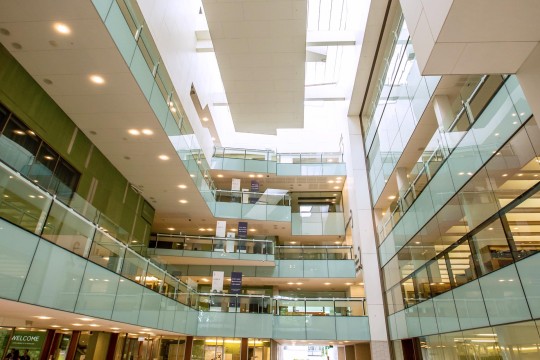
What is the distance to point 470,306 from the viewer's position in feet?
27.5

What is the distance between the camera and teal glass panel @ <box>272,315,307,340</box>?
15.9 m

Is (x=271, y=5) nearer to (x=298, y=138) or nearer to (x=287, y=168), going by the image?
(x=287, y=168)

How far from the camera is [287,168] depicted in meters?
24.7

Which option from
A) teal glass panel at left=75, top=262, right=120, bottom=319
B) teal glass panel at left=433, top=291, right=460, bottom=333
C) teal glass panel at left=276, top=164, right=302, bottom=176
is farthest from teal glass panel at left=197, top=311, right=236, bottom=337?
teal glass panel at left=276, top=164, right=302, bottom=176

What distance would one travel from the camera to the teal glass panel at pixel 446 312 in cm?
923

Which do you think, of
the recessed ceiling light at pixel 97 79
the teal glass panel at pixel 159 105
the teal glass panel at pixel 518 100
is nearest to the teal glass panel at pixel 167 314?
the teal glass panel at pixel 159 105

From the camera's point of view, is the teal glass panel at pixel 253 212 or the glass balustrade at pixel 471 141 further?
the teal glass panel at pixel 253 212

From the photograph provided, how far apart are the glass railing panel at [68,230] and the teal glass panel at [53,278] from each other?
0.15 m

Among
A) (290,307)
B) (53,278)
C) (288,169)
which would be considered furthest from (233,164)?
(53,278)

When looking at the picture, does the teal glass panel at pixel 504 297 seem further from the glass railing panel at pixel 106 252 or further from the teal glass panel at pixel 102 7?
the teal glass panel at pixel 102 7

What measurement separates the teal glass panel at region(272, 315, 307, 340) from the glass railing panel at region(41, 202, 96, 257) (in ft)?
35.3

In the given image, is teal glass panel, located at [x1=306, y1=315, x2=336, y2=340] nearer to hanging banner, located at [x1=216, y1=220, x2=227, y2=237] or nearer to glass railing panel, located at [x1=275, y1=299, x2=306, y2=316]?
glass railing panel, located at [x1=275, y1=299, x2=306, y2=316]

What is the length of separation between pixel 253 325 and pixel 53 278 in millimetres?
10975

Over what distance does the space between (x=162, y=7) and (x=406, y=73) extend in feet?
30.0
